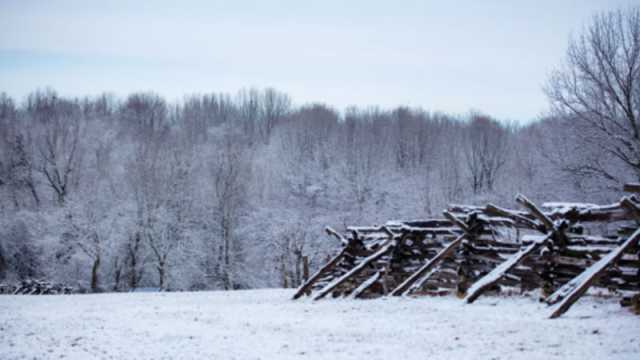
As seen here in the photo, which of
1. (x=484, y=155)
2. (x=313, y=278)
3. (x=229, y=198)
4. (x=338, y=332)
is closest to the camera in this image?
(x=338, y=332)

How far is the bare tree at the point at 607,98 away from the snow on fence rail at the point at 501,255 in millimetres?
12148

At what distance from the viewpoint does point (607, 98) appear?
90.0 feet

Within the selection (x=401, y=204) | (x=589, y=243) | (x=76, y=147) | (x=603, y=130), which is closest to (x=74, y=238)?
(x=76, y=147)

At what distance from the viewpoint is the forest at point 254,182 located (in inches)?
1110

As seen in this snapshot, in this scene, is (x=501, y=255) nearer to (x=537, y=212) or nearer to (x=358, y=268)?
(x=537, y=212)

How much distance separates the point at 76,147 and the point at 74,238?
31.8 ft

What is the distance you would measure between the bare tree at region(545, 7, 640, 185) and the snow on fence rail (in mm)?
12148

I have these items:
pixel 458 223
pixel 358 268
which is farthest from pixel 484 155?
pixel 458 223

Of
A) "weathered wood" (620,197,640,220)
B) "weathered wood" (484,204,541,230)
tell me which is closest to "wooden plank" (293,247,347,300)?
"weathered wood" (484,204,541,230)

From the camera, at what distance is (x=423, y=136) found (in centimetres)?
6053

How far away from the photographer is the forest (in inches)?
1110

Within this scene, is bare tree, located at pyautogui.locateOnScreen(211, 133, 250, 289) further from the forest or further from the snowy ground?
the snowy ground

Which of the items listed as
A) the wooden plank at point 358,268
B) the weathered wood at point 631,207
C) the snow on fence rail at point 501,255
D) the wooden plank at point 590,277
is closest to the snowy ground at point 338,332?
the wooden plank at point 590,277

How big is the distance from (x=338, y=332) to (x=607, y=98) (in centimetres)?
2219
